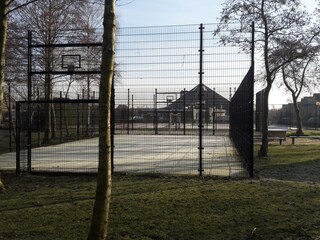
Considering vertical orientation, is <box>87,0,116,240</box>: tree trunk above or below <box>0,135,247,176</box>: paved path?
above

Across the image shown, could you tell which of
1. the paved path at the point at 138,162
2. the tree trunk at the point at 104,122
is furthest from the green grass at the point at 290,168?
the tree trunk at the point at 104,122

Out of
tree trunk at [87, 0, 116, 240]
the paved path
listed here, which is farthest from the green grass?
tree trunk at [87, 0, 116, 240]

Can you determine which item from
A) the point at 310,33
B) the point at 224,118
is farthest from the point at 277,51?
the point at 224,118

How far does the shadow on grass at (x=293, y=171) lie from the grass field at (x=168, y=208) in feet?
1.03

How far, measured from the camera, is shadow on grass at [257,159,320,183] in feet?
33.9

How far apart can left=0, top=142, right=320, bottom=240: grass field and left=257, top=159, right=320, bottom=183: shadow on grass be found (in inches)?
12.4

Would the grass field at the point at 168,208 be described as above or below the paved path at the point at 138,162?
below

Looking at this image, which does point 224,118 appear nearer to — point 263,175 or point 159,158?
point 159,158

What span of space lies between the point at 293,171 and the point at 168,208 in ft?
18.7

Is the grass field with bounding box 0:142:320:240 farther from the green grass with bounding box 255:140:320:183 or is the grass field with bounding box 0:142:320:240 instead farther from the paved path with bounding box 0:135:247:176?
the paved path with bounding box 0:135:247:176

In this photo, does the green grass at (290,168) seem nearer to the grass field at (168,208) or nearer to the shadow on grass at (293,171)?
the shadow on grass at (293,171)

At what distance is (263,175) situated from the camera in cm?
1055

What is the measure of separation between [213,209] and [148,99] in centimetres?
496

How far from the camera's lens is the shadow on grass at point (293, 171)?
10328mm
